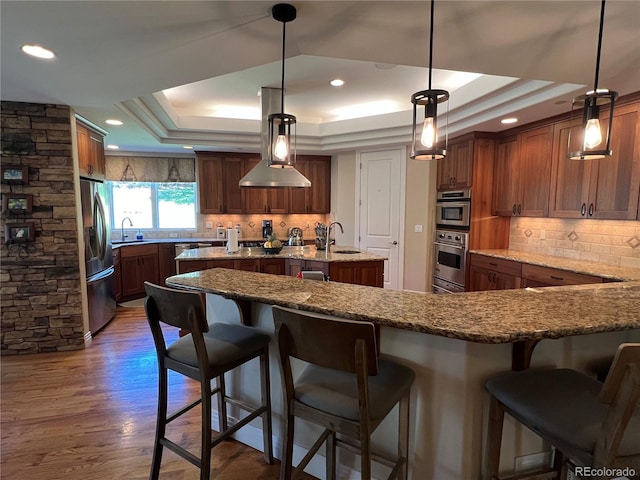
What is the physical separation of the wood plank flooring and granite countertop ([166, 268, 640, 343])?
1020mm

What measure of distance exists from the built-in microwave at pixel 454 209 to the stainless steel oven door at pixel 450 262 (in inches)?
12.3

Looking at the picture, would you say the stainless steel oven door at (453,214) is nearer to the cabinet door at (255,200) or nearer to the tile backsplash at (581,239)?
the tile backsplash at (581,239)

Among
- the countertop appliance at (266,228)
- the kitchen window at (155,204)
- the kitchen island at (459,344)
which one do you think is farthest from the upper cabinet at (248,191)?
the kitchen island at (459,344)

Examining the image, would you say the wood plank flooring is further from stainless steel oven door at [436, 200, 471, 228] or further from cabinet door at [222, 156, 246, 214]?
stainless steel oven door at [436, 200, 471, 228]

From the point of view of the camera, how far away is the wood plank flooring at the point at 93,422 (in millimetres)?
1889

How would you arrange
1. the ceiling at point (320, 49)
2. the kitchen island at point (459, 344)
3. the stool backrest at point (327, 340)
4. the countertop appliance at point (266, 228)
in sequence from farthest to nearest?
the countertop appliance at point (266, 228) < the ceiling at point (320, 49) < the kitchen island at point (459, 344) < the stool backrest at point (327, 340)

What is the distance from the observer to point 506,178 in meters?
4.30

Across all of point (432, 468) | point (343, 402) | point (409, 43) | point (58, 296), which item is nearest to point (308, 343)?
point (343, 402)

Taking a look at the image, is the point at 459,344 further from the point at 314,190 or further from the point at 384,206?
the point at 314,190

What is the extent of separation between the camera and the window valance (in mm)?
5895

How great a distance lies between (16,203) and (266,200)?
11.3 ft

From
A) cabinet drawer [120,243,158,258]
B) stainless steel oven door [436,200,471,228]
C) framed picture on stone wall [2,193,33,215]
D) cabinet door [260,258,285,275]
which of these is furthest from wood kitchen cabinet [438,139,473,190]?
framed picture on stone wall [2,193,33,215]

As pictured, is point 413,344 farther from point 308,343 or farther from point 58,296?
point 58,296

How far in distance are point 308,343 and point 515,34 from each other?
2.03 metres
